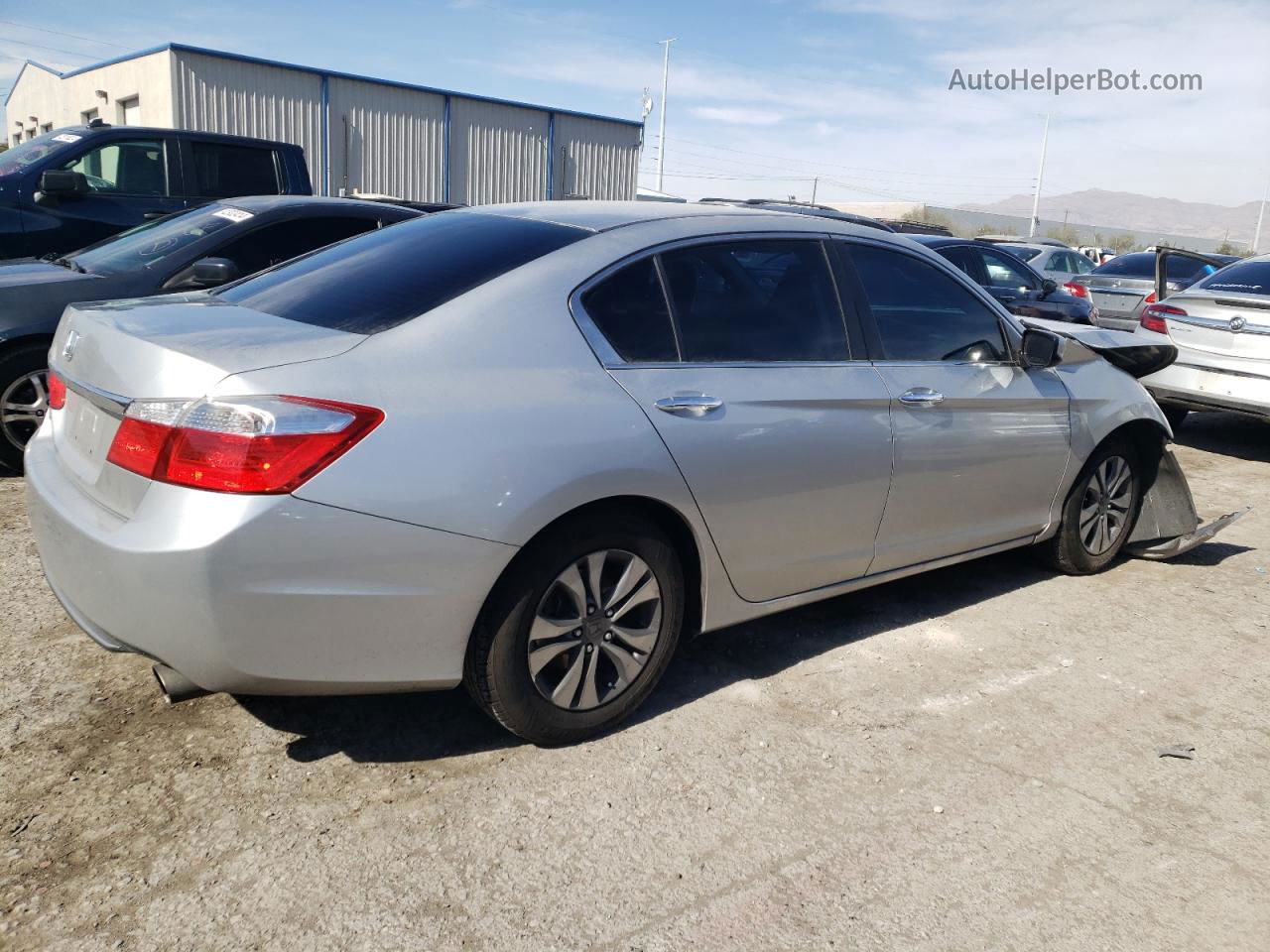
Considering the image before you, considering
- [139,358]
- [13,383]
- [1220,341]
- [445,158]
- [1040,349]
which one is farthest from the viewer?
[445,158]

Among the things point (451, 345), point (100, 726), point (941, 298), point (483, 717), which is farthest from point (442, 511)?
point (941, 298)

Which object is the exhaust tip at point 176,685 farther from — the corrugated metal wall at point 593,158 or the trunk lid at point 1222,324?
the corrugated metal wall at point 593,158

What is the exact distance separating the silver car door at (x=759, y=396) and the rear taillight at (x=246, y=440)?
34.2 inches

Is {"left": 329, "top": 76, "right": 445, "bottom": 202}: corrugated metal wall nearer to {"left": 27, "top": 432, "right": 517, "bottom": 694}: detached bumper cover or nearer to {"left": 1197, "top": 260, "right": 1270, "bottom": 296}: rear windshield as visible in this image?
{"left": 1197, "top": 260, "right": 1270, "bottom": 296}: rear windshield

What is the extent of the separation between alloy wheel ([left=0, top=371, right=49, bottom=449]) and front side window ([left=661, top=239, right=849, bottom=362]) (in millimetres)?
3728

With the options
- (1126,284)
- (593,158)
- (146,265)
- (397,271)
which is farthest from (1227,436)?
(593,158)

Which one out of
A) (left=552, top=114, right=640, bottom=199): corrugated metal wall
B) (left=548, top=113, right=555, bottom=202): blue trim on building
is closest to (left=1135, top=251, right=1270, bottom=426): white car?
(left=552, top=114, right=640, bottom=199): corrugated metal wall

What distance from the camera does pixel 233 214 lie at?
20.4 feet

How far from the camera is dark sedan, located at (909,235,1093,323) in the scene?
10.0 m

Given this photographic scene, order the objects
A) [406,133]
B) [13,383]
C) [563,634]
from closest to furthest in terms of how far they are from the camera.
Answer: [563,634] → [13,383] → [406,133]

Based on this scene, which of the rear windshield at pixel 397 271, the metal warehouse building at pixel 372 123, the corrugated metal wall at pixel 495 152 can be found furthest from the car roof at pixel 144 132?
the corrugated metal wall at pixel 495 152

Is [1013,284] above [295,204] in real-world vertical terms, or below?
below

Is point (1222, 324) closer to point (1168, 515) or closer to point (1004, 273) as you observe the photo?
point (1004, 273)

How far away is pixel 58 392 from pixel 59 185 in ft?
15.6
